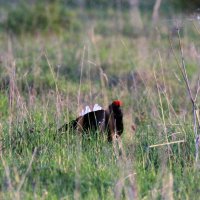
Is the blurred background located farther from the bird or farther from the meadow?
the bird

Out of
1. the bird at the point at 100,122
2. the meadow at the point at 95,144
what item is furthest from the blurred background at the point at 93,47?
the bird at the point at 100,122

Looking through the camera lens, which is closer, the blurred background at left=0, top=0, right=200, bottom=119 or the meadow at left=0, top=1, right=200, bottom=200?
the meadow at left=0, top=1, right=200, bottom=200

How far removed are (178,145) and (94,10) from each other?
10580mm

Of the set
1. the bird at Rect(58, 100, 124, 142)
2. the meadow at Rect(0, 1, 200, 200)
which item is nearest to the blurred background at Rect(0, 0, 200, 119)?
the meadow at Rect(0, 1, 200, 200)

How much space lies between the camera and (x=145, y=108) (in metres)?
6.80

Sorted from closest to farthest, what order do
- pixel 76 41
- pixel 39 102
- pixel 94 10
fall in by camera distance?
pixel 39 102 → pixel 76 41 → pixel 94 10

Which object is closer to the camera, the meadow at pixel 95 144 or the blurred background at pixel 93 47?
the meadow at pixel 95 144

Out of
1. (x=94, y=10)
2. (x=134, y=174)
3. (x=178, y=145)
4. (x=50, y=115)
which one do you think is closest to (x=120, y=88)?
(x=50, y=115)

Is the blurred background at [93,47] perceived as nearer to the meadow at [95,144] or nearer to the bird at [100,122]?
the meadow at [95,144]

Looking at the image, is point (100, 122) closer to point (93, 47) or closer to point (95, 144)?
point (95, 144)

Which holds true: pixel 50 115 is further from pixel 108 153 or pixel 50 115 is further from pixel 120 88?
pixel 120 88

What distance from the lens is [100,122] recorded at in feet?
19.0

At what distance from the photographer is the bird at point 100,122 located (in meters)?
5.62

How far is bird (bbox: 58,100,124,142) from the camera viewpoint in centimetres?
562
